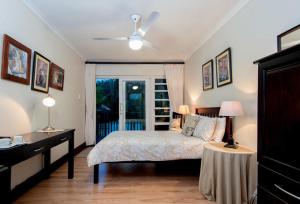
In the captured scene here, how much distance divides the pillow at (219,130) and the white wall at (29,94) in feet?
8.95

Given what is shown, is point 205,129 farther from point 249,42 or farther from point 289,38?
point 289,38

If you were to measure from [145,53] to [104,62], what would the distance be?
150 cm

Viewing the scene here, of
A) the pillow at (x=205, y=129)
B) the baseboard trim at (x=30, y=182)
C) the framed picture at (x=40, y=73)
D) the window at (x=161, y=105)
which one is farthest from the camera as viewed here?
the window at (x=161, y=105)

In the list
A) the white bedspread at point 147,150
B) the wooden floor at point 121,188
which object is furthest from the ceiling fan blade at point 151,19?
the wooden floor at point 121,188

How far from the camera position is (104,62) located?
6203mm

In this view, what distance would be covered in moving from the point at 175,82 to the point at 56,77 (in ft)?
11.2

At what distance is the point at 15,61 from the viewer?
257 cm

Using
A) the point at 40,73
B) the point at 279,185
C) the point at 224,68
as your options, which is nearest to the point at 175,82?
the point at 224,68

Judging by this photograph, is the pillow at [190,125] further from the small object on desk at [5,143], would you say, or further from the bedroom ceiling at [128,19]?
the small object on desk at [5,143]

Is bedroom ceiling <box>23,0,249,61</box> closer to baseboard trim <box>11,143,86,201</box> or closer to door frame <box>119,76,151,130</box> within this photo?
door frame <box>119,76,151,130</box>

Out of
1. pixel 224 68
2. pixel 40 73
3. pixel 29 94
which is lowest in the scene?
pixel 29 94

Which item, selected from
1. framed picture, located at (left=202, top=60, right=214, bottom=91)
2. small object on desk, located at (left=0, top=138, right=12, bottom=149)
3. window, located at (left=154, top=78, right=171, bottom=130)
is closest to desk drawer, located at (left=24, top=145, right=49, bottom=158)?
small object on desk, located at (left=0, top=138, right=12, bottom=149)

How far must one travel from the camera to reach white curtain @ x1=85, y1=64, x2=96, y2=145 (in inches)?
239

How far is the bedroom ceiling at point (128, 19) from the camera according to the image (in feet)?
9.36
